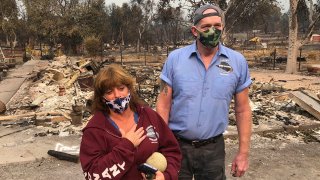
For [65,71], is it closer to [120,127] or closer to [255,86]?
[255,86]

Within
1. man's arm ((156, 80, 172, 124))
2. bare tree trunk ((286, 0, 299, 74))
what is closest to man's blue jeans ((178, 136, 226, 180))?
man's arm ((156, 80, 172, 124))

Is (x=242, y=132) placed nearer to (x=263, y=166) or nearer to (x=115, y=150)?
(x=115, y=150)

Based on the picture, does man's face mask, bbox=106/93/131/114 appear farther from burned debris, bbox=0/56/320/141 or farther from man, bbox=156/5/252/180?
burned debris, bbox=0/56/320/141

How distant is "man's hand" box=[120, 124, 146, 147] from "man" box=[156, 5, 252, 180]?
73cm

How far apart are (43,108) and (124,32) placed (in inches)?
2088

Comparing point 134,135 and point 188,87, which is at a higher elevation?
point 188,87

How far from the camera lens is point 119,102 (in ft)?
8.14

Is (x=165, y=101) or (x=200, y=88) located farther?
(x=165, y=101)

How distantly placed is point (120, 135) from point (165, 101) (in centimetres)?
84

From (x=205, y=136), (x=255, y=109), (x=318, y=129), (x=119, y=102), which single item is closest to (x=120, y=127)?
(x=119, y=102)

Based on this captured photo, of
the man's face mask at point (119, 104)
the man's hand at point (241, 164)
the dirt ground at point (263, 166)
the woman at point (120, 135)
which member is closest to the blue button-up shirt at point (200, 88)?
the man's hand at point (241, 164)

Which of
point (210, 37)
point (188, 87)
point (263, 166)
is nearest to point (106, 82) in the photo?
point (188, 87)

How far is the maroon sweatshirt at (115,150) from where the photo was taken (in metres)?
2.33

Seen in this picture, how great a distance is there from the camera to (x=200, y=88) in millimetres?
3088
